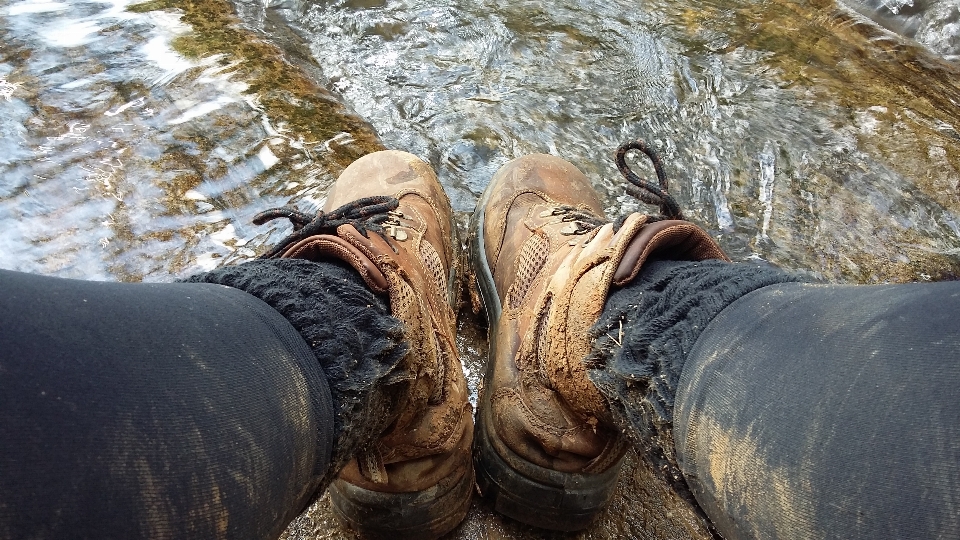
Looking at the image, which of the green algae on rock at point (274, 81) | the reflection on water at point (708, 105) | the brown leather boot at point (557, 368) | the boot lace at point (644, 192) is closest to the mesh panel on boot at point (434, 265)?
the brown leather boot at point (557, 368)

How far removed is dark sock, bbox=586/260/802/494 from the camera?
0.80 m

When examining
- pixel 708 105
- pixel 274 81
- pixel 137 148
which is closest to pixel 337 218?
pixel 137 148

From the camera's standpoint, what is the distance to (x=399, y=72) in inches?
97.4

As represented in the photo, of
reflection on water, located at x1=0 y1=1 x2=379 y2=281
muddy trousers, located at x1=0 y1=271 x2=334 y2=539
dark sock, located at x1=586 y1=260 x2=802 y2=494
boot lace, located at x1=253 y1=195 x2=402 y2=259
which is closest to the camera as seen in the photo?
muddy trousers, located at x1=0 y1=271 x2=334 y2=539

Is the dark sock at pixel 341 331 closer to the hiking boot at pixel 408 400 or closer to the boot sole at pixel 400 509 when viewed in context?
the hiking boot at pixel 408 400

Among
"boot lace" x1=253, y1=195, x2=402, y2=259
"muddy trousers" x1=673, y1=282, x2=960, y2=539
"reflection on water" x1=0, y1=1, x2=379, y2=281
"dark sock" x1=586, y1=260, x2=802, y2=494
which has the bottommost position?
"reflection on water" x1=0, y1=1, x2=379, y2=281

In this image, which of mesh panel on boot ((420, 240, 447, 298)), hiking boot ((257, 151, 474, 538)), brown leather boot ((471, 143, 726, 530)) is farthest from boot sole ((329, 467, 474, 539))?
mesh panel on boot ((420, 240, 447, 298))

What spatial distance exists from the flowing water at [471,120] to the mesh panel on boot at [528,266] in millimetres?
Result: 232

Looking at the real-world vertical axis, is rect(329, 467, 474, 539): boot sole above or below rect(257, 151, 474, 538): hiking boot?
below

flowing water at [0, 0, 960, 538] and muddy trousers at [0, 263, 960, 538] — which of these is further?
flowing water at [0, 0, 960, 538]

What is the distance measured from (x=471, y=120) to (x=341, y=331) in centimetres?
155

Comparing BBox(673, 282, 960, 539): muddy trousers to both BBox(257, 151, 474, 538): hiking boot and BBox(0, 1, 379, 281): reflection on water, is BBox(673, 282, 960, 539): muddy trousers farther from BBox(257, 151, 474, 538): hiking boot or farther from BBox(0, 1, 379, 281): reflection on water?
BBox(0, 1, 379, 281): reflection on water

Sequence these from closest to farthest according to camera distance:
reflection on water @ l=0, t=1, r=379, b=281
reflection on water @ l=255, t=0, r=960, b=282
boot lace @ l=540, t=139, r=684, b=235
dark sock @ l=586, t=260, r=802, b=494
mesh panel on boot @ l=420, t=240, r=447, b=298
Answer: dark sock @ l=586, t=260, r=802, b=494, boot lace @ l=540, t=139, r=684, b=235, mesh panel on boot @ l=420, t=240, r=447, b=298, reflection on water @ l=0, t=1, r=379, b=281, reflection on water @ l=255, t=0, r=960, b=282

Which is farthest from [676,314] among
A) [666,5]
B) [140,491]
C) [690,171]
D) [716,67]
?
[666,5]
